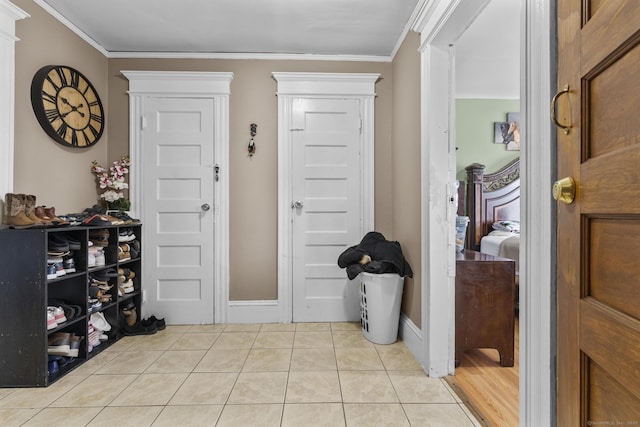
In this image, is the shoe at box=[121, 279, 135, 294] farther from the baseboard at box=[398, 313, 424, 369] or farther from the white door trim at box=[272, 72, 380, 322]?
the baseboard at box=[398, 313, 424, 369]

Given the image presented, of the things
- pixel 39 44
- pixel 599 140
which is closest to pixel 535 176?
pixel 599 140

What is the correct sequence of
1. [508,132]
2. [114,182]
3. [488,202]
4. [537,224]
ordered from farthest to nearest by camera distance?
1. [508,132]
2. [488,202]
3. [114,182]
4. [537,224]

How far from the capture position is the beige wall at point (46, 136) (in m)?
2.02

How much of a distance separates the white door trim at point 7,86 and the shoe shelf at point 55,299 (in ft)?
1.31

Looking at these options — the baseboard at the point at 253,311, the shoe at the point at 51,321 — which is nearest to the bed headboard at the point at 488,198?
the baseboard at the point at 253,311

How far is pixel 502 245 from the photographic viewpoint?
10.5ft

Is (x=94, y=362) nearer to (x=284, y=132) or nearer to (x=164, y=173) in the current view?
(x=164, y=173)

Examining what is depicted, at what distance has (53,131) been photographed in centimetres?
221

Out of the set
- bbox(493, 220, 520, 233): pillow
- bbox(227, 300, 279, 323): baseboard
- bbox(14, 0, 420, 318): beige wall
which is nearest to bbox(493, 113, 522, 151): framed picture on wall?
bbox(493, 220, 520, 233): pillow

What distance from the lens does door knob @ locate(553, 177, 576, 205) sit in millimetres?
835

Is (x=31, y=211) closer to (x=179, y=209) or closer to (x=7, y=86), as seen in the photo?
(x=7, y=86)

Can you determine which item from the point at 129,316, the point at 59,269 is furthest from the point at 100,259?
the point at 129,316

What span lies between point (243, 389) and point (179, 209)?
165 cm

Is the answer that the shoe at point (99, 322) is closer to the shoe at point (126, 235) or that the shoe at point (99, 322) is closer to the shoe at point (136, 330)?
the shoe at point (136, 330)
